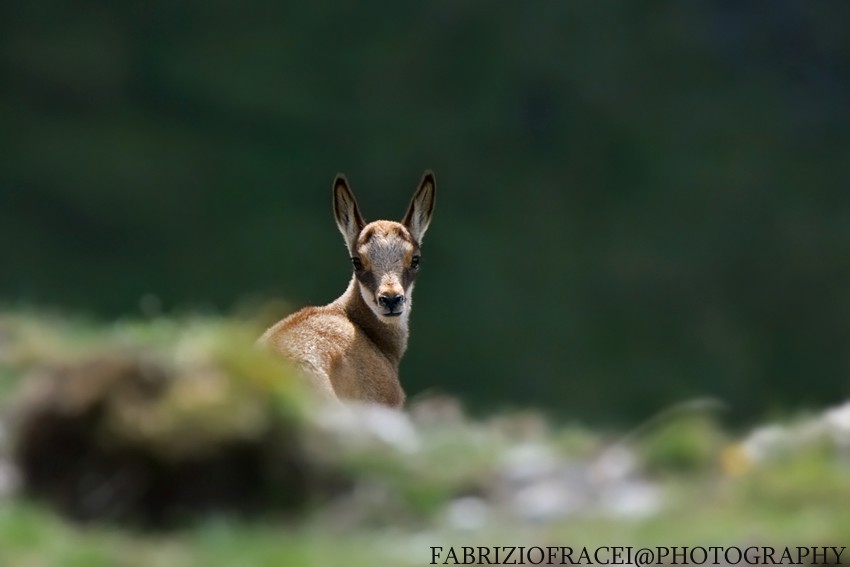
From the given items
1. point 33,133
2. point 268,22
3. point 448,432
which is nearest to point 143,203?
point 33,133

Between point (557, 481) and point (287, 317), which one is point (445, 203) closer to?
point (287, 317)

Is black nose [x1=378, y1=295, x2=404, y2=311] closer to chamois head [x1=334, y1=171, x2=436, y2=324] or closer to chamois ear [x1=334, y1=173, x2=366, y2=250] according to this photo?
chamois head [x1=334, y1=171, x2=436, y2=324]

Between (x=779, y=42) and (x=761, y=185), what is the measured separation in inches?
425

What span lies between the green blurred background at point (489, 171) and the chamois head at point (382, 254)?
1853 inches

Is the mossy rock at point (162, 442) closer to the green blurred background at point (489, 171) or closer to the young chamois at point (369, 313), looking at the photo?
the young chamois at point (369, 313)

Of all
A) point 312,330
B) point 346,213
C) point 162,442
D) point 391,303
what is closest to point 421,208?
point 346,213

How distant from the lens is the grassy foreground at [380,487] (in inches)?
399

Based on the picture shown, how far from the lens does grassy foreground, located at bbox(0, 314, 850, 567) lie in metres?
10.1

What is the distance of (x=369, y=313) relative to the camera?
18.8 metres

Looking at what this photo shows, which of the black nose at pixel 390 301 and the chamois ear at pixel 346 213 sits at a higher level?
the chamois ear at pixel 346 213

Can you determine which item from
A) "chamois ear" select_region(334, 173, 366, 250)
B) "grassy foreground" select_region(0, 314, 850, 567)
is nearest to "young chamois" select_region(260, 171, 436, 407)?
"chamois ear" select_region(334, 173, 366, 250)

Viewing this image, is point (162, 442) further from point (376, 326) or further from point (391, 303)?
point (376, 326)

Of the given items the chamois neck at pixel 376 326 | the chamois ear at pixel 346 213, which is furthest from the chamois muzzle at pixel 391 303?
the chamois ear at pixel 346 213

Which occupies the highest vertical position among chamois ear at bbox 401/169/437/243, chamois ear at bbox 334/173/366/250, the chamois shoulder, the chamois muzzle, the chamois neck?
chamois ear at bbox 401/169/437/243
